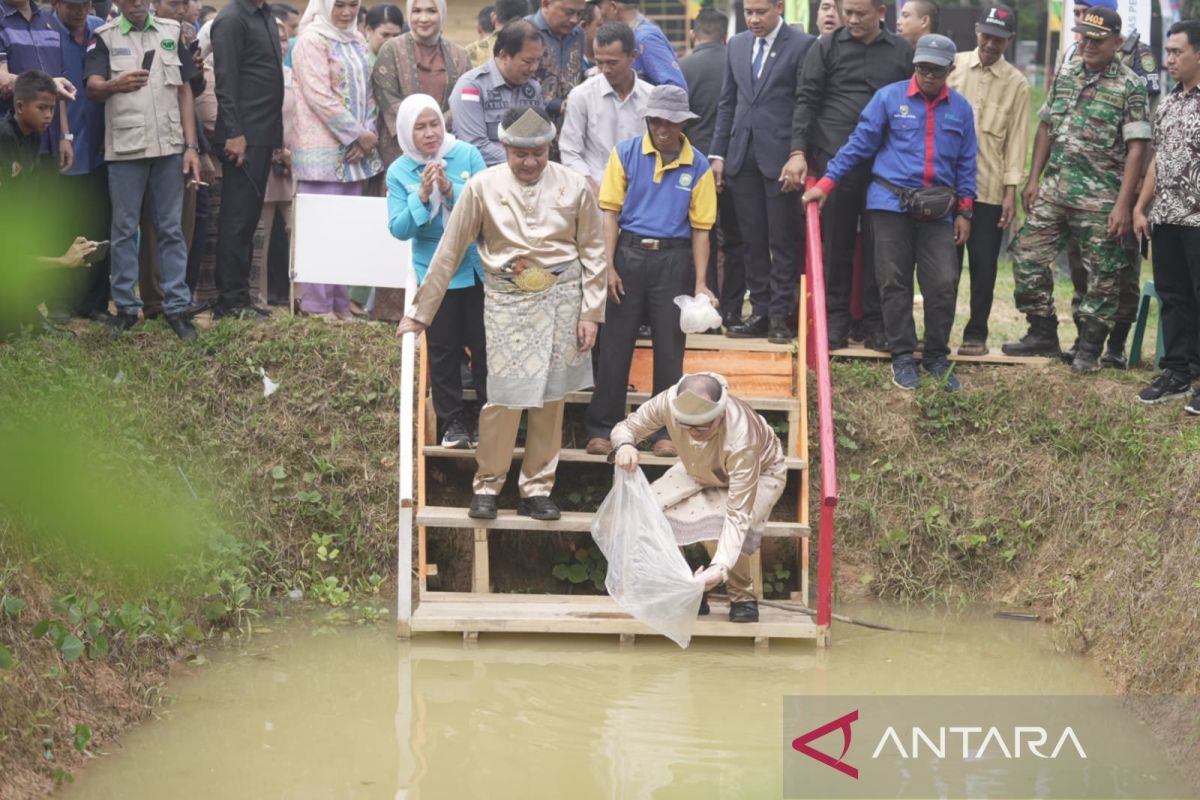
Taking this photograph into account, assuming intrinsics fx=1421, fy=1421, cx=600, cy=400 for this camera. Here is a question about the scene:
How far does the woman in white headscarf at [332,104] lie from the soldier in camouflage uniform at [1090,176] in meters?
3.97

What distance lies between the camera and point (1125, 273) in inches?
322

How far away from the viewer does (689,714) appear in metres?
5.94

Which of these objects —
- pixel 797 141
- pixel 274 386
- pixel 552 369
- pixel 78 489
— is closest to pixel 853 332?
pixel 797 141

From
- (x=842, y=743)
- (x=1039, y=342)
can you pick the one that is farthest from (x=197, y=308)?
(x=1039, y=342)

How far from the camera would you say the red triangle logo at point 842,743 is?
5516 mm

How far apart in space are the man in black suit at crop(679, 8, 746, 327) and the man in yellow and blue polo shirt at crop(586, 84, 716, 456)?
4.64 feet

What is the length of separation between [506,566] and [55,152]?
330 centimetres

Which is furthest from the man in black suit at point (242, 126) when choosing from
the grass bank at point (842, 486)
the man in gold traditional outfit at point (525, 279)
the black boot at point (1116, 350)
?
the black boot at point (1116, 350)

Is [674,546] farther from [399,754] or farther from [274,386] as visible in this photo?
[274,386]

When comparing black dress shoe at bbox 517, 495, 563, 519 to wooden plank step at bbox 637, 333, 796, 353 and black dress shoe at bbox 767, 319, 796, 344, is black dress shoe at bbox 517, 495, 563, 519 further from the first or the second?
black dress shoe at bbox 767, 319, 796, 344

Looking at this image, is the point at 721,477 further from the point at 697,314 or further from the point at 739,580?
the point at 697,314

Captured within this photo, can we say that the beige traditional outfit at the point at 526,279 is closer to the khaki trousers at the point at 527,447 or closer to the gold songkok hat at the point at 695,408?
the khaki trousers at the point at 527,447

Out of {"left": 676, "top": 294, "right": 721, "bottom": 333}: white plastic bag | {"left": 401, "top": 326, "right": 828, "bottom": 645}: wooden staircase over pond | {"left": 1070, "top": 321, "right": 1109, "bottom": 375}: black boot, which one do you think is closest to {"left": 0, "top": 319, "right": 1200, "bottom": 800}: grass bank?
{"left": 1070, "top": 321, "right": 1109, "bottom": 375}: black boot

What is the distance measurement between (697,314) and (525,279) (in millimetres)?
919
